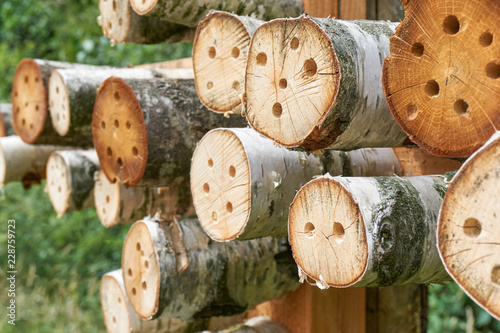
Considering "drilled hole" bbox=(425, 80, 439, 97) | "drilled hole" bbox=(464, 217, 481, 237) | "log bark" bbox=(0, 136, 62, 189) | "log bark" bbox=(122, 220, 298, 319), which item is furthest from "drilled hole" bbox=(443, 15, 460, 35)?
"log bark" bbox=(0, 136, 62, 189)

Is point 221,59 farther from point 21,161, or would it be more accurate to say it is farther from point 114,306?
point 21,161

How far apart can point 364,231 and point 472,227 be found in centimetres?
31

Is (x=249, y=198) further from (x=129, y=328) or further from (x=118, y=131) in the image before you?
(x=129, y=328)

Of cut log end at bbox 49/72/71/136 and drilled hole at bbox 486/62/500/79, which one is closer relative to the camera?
drilled hole at bbox 486/62/500/79

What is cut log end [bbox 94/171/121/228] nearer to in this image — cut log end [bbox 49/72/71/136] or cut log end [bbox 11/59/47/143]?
cut log end [bbox 49/72/71/136]

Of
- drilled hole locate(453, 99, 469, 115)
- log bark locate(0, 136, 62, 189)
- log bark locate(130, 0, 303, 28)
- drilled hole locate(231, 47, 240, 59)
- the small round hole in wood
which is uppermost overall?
log bark locate(130, 0, 303, 28)

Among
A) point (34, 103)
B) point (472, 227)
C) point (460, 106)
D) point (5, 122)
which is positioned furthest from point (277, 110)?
point (5, 122)

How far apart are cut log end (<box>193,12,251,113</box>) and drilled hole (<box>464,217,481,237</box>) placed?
919mm

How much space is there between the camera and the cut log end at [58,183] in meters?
3.15

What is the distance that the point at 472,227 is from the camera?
118 cm

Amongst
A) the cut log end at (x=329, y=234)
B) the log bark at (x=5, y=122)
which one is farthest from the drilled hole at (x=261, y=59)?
the log bark at (x=5, y=122)

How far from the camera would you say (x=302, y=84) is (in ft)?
5.05

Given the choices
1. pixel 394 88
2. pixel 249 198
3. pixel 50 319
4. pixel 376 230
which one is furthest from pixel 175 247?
pixel 50 319

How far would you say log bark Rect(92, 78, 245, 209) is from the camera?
2.17 meters
